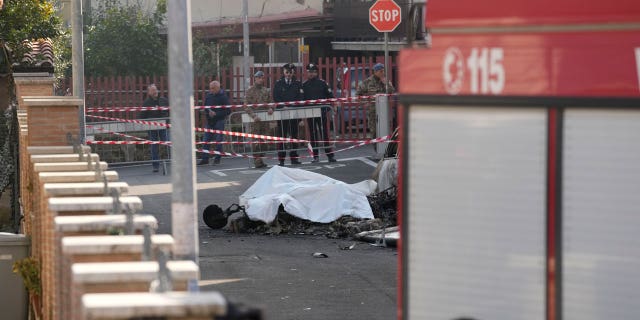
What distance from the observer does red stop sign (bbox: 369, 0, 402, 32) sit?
85.8ft

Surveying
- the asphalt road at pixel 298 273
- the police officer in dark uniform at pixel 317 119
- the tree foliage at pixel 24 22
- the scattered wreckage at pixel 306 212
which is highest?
the tree foliage at pixel 24 22

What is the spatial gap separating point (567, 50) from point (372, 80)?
2049cm

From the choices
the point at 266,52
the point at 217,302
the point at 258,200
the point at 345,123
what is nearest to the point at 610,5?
the point at 217,302

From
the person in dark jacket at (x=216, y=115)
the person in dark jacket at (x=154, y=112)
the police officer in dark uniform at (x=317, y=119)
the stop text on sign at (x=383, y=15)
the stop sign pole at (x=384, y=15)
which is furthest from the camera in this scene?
the stop text on sign at (x=383, y=15)

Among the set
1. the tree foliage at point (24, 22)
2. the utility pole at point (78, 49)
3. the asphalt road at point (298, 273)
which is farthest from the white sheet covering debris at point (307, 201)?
the tree foliage at point (24, 22)

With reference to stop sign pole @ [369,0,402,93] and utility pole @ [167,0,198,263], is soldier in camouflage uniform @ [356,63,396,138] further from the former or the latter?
utility pole @ [167,0,198,263]

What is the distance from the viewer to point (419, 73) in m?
5.35

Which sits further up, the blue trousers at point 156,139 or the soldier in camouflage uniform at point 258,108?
the soldier in camouflage uniform at point 258,108

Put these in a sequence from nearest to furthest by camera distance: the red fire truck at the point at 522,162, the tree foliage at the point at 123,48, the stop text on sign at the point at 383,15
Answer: the red fire truck at the point at 522,162
the stop text on sign at the point at 383,15
the tree foliage at the point at 123,48

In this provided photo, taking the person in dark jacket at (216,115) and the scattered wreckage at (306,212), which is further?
the person in dark jacket at (216,115)

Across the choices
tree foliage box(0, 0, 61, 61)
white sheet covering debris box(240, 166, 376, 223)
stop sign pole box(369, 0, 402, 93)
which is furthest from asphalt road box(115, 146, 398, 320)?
stop sign pole box(369, 0, 402, 93)

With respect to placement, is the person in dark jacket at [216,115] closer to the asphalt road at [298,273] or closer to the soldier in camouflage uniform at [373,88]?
the soldier in camouflage uniform at [373,88]

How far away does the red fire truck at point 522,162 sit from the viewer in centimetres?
491

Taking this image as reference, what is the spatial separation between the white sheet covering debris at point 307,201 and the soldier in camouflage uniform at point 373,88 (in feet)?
30.1
